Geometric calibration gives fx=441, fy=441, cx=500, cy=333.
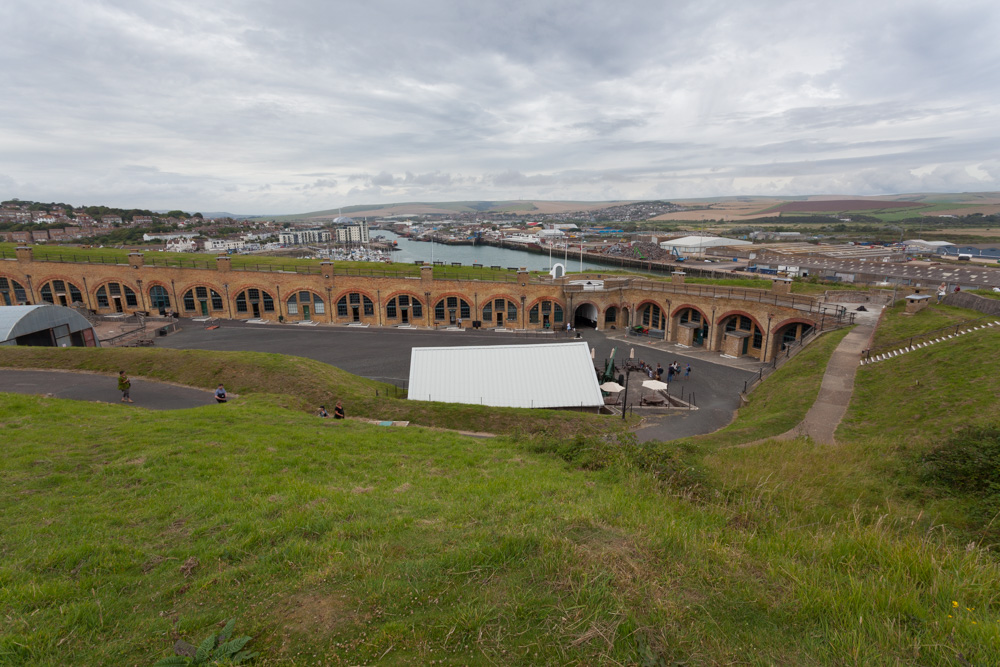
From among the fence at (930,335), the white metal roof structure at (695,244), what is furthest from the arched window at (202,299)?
the white metal roof structure at (695,244)

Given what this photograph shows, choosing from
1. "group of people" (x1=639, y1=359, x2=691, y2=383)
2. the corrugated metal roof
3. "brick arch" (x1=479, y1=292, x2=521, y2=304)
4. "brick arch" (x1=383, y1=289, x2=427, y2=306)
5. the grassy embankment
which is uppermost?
the grassy embankment

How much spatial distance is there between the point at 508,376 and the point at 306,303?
28.2m

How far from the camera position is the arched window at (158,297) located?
143 feet

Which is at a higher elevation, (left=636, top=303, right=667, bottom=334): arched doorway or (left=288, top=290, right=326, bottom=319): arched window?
(left=288, top=290, right=326, bottom=319): arched window

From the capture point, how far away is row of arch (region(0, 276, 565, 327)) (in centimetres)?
4288

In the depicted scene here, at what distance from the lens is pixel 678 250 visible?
109 m

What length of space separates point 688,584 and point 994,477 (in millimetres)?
8050

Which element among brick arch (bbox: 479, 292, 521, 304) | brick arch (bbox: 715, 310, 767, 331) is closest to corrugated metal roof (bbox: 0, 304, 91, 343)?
brick arch (bbox: 479, 292, 521, 304)

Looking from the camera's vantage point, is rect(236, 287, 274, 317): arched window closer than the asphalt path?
No

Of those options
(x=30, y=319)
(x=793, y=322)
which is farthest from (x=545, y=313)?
(x=30, y=319)

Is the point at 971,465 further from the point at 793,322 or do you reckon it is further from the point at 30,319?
the point at 30,319

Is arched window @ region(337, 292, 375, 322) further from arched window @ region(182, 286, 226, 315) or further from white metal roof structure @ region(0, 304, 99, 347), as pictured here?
white metal roof structure @ region(0, 304, 99, 347)

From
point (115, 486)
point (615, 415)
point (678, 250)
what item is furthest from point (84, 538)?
point (678, 250)

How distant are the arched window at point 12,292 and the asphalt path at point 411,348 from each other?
18.0m
